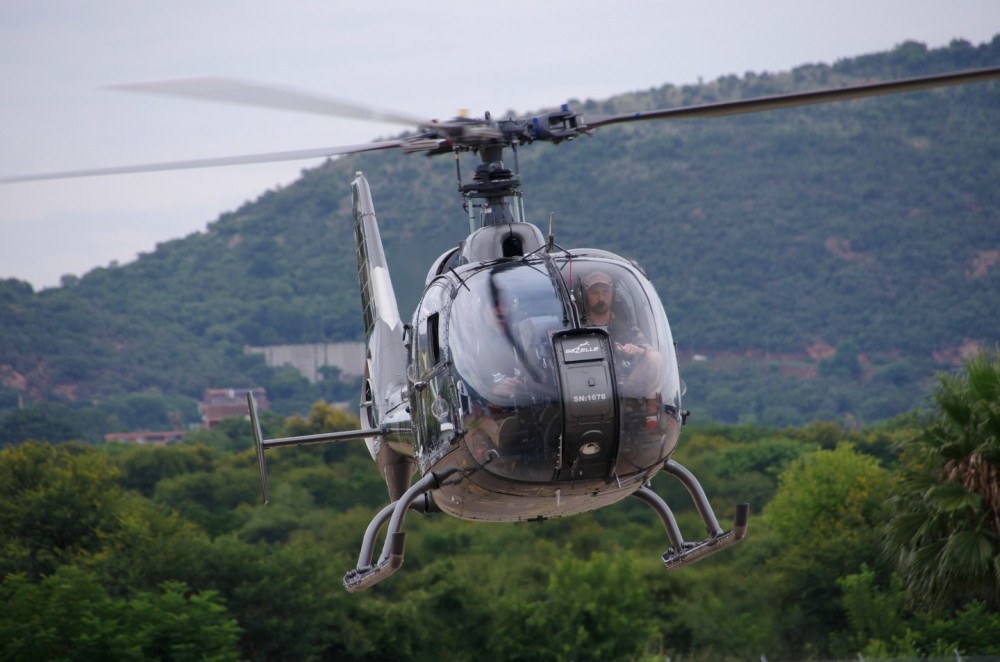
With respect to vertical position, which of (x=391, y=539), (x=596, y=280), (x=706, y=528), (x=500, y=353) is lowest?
(x=706, y=528)

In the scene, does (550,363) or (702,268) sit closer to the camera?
(550,363)

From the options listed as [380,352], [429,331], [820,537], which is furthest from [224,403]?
[429,331]

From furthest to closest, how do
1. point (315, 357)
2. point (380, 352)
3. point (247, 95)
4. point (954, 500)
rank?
point (315, 357), point (954, 500), point (380, 352), point (247, 95)

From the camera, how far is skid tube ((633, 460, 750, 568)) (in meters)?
12.5

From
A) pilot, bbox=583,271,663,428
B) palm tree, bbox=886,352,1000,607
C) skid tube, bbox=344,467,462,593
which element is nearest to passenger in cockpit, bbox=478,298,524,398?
pilot, bbox=583,271,663,428

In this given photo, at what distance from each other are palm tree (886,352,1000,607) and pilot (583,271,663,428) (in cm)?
745

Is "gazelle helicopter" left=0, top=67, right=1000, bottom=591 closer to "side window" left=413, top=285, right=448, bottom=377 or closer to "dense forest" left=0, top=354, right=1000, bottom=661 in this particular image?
"side window" left=413, top=285, right=448, bottom=377

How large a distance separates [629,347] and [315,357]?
99.6 meters

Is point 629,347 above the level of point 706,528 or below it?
above

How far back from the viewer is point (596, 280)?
38.5 ft

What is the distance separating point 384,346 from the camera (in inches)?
630

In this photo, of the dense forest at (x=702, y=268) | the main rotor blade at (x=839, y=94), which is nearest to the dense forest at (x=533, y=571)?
the main rotor blade at (x=839, y=94)

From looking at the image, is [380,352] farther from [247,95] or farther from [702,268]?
[702,268]

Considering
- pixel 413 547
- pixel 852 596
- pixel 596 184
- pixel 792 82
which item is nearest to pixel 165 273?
pixel 596 184
